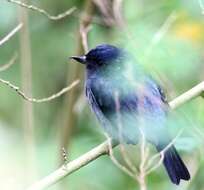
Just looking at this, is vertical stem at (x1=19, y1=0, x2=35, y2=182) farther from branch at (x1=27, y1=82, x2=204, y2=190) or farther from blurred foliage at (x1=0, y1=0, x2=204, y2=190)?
branch at (x1=27, y1=82, x2=204, y2=190)

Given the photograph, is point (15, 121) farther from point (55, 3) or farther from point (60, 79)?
point (55, 3)

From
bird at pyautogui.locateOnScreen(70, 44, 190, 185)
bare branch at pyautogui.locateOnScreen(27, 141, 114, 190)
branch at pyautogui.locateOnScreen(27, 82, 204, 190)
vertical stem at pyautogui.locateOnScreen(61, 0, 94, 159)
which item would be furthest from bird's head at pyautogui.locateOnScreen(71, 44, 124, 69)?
bare branch at pyautogui.locateOnScreen(27, 141, 114, 190)

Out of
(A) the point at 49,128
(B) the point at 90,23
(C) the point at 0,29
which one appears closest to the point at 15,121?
(A) the point at 49,128

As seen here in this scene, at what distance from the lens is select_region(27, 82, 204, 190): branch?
13.3 ft

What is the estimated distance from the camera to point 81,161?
163 inches

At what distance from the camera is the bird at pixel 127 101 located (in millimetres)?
4430

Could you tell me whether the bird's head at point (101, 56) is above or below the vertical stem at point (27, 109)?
above

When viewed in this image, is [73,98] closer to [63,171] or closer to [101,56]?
[101,56]

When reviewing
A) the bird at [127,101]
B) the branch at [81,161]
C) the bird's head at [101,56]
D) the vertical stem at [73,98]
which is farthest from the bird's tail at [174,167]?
the vertical stem at [73,98]

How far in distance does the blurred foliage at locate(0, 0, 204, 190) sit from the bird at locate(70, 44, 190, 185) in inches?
3.9

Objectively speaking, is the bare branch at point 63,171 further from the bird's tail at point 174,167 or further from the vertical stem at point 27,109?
the vertical stem at point 27,109

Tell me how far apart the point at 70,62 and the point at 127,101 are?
2.25 metres

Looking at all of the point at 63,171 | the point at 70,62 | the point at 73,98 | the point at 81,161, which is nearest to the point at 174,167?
the point at 81,161

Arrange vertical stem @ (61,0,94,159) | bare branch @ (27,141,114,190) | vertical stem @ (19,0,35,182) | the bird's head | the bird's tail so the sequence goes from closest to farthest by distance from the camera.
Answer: bare branch @ (27,141,114,190) < the bird's tail < the bird's head < vertical stem @ (19,0,35,182) < vertical stem @ (61,0,94,159)
